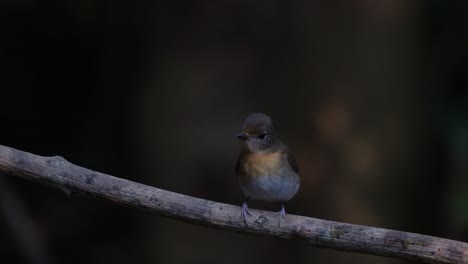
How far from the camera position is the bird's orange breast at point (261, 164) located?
3895 millimetres

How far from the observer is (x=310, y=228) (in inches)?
117

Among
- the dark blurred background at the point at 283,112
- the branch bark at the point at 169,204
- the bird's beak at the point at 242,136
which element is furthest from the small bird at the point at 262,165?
the dark blurred background at the point at 283,112

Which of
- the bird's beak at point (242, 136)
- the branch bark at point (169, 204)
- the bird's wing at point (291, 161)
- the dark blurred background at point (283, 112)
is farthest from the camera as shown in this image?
the dark blurred background at point (283, 112)

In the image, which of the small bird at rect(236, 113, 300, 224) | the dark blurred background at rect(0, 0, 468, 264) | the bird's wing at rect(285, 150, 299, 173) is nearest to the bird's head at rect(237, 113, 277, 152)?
the small bird at rect(236, 113, 300, 224)

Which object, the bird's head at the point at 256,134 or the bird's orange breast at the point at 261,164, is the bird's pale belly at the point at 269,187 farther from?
the bird's head at the point at 256,134

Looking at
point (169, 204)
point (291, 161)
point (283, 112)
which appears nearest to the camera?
point (169, 204)

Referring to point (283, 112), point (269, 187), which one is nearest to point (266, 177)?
point (269, 187)

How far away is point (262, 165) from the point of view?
3910 millimetres

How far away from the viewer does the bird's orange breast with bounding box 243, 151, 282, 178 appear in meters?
3.89

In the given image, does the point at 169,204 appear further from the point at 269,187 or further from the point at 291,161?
the point at 291,161

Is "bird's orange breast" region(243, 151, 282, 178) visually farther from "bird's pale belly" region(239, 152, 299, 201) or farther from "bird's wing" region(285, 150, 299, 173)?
"bird's wing" region(285, 150, 299, 173)

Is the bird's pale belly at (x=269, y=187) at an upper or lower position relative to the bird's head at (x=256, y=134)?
lower

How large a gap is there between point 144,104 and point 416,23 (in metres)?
2.13

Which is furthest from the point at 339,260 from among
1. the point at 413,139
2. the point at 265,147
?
the point at 265,147
